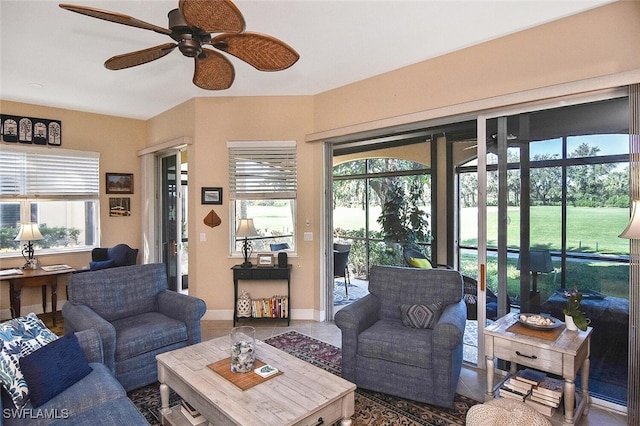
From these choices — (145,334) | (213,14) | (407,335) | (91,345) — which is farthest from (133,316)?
(213,14)

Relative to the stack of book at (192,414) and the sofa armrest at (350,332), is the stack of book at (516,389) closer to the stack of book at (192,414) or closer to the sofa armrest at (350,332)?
the sofa armrest at (350,332)

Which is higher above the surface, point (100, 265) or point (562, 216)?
point (562, 216)

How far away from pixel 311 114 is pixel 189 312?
291cm

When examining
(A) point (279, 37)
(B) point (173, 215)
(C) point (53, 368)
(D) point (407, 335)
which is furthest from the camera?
(B) point (173, 215)

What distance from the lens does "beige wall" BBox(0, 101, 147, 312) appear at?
4926 mm

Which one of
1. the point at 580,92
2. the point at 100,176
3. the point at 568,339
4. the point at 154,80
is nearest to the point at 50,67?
the point at 154,80

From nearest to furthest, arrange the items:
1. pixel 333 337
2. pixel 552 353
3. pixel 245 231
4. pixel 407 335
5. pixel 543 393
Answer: pixel 552 353 < pixel 543 393 < pixel 407 335 < pixel 333 337 < pixel 245 231

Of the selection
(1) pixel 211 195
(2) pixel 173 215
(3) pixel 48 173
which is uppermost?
(3) pixel 48 173

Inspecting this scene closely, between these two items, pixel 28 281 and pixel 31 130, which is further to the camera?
pixel 31 130

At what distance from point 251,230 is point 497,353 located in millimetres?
2989

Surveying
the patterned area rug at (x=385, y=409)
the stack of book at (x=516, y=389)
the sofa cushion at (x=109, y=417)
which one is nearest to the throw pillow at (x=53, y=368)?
the sofa cushion at (x=109, y=417)

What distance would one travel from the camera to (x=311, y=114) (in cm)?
468

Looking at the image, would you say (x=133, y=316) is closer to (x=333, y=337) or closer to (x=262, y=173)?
(x=333, y=337)

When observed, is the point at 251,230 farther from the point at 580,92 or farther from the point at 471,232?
the point at 580,92
